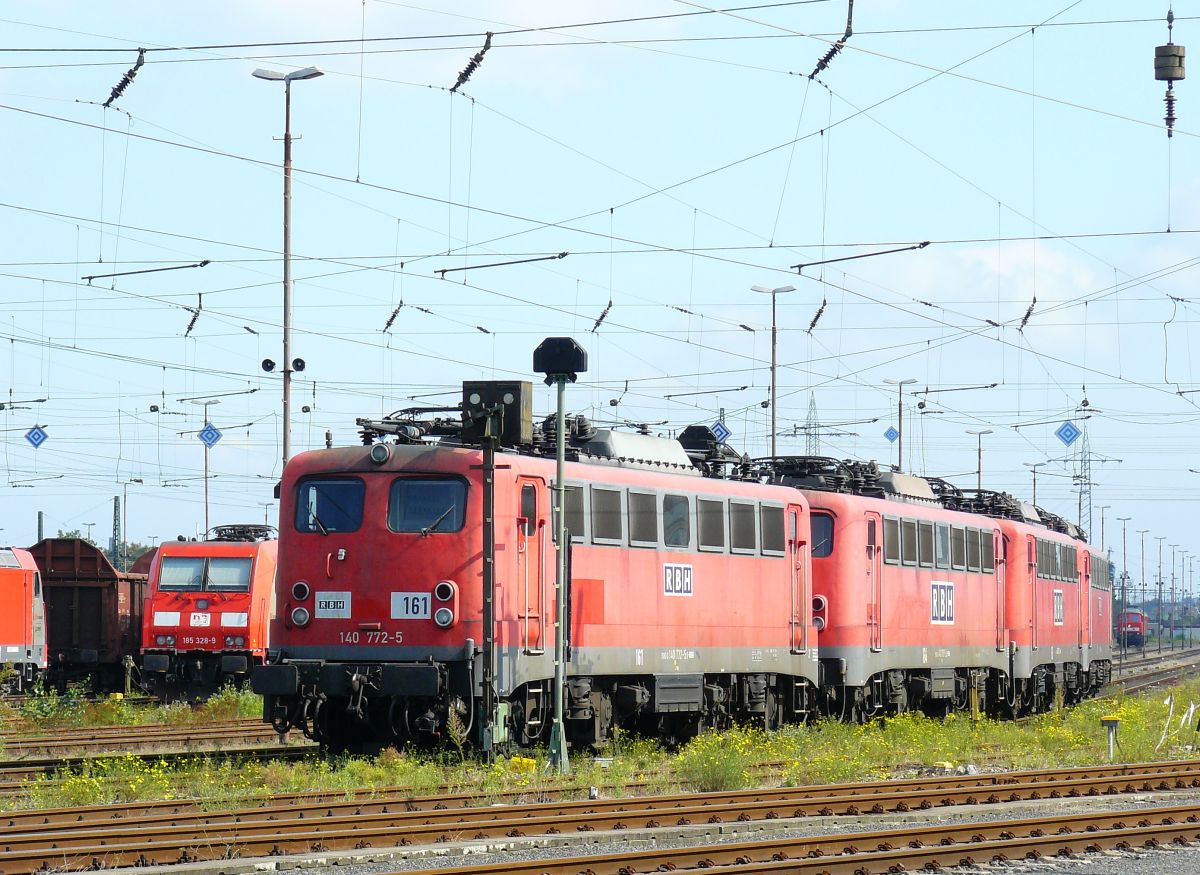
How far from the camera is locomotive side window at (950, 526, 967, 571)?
30125 millimetres

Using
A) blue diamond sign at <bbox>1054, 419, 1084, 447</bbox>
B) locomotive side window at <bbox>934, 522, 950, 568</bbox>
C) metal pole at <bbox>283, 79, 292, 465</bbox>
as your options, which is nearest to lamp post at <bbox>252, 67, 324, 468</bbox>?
metal pole at <bbox>283, 79, 292, 465</bbox>

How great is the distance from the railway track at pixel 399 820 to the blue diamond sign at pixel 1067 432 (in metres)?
35.9

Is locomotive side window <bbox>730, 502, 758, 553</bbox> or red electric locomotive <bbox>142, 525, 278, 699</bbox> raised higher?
locomotive side window <bbox>730, 502, 758, 553</bbox>

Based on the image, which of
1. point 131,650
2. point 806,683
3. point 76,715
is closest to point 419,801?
point 806,683

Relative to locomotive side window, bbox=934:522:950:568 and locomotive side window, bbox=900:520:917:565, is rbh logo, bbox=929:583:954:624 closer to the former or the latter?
locomotive side window, bbox=934:522:950:568

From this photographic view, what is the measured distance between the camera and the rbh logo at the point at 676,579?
21.7 m

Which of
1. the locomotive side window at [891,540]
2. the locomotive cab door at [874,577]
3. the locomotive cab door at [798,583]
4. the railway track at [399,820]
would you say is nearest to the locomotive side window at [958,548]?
the locomotive side window at [891,540]

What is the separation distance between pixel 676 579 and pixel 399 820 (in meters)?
7.83

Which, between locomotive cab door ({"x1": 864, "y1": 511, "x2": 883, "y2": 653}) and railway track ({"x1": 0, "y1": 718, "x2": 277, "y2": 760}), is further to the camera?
locomotive cab door ({"x1": 864, "y1": 511, "x2": 883, "y2": 653})

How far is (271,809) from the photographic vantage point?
580 inches

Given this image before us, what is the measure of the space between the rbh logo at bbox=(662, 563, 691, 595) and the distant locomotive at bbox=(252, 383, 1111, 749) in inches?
1.3

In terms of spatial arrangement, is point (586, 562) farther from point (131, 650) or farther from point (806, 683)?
point (131, 650)

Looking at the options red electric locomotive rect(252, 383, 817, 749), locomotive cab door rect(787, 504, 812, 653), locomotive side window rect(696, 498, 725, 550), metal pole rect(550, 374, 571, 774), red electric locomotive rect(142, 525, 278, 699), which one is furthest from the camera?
red electric locomotive rect(142, 525, 278, 699)

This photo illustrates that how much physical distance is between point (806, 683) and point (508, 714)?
7.59 metres
